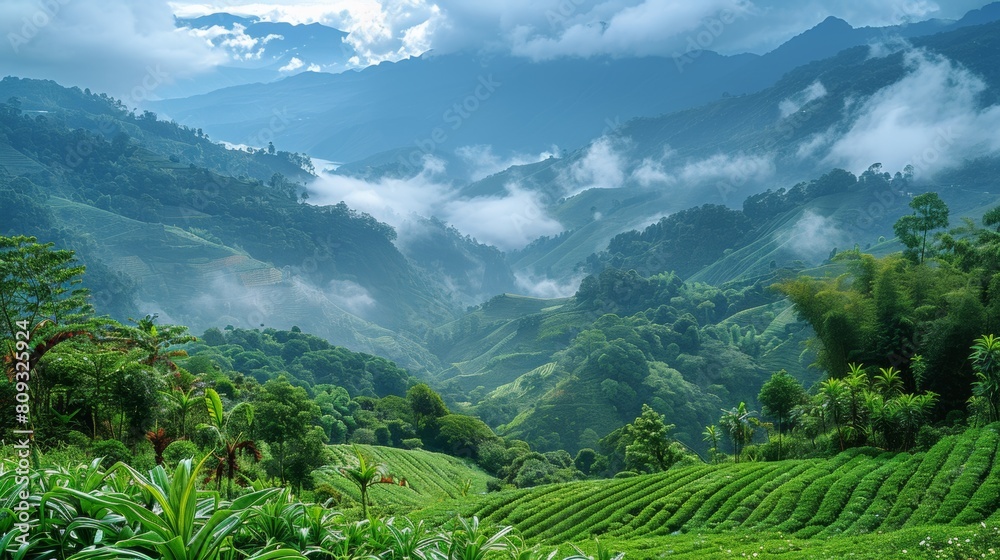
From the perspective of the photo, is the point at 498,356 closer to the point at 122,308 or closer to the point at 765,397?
the point at 122,308

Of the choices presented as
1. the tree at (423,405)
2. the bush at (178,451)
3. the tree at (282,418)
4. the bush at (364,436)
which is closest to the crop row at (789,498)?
the tree at (282,418)

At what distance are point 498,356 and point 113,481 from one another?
124830 millimetres

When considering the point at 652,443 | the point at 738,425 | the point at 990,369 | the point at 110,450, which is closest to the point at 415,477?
the point at 652,443

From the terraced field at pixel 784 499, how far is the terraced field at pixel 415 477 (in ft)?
18.7

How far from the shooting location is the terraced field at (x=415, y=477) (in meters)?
29.3

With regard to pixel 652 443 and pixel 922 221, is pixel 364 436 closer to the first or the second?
pixel 652 443

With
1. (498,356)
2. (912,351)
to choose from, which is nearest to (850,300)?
(912,351)

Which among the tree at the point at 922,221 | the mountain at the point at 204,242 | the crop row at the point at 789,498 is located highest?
the mountain at the point at 204,242

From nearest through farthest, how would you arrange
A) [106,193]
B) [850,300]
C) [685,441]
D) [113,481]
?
1. [113,481]
2. [850,300]
3. [685,441]
4. [106,193]

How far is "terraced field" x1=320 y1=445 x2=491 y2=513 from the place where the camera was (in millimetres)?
29259

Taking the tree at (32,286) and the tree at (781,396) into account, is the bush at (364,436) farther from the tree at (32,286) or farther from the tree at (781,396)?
the tree at (32,286)

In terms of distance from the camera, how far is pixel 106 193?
16875 centimetres

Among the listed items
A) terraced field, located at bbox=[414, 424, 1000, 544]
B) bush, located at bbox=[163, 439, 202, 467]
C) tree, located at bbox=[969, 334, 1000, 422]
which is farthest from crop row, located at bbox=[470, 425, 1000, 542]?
bush, located at bbox=[163, 439, 202, 467]

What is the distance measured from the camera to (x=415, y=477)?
120 feet
